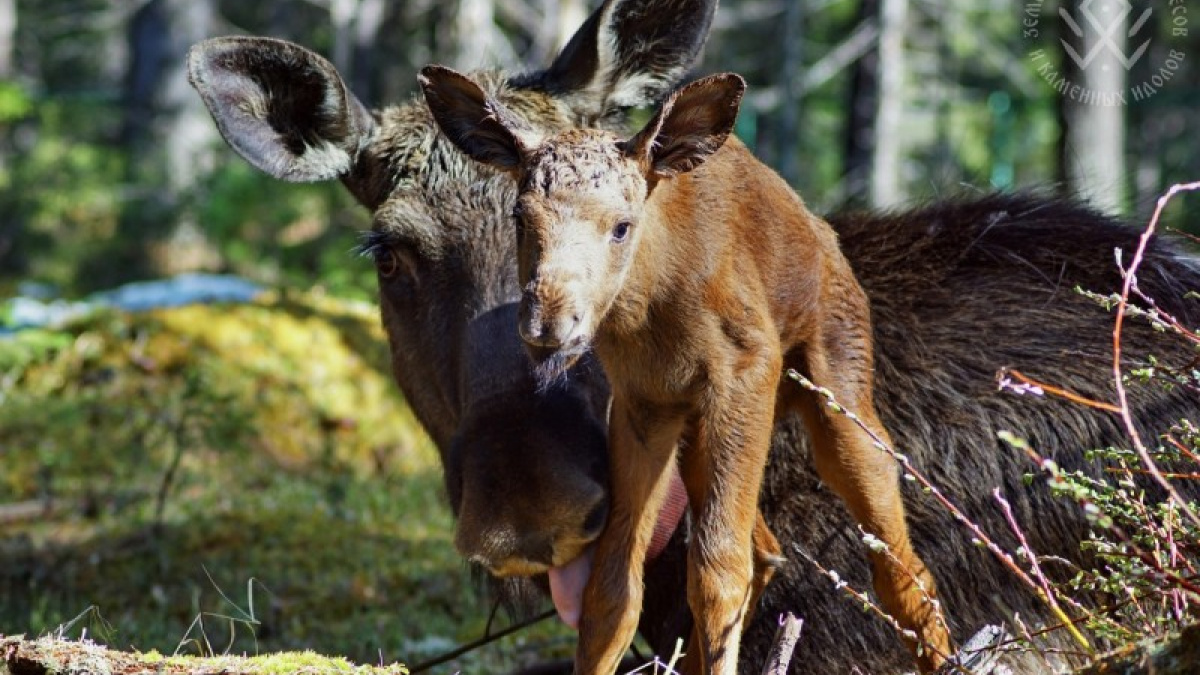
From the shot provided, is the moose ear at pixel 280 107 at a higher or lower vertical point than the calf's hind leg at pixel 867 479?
higher

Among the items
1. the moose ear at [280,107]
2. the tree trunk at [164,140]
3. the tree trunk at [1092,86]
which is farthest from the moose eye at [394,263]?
the tree trunk at [164,140]

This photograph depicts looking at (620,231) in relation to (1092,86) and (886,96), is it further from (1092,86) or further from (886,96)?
(886,96)

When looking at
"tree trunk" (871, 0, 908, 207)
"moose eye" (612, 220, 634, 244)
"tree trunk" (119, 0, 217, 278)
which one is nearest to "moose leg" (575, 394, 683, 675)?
"moose eye" (612, 220, 634, 244)

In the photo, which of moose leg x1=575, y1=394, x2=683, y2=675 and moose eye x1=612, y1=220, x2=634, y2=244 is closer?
moose eye x1=612, y1=220, x2=634, y2=244

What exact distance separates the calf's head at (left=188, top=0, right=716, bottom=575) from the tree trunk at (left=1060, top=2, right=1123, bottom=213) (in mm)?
7112

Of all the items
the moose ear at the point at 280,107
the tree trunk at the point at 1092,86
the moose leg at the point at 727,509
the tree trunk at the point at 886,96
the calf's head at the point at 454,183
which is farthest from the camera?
the tree trunk at the point at 886,96

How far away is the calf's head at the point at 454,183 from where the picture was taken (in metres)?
3.88

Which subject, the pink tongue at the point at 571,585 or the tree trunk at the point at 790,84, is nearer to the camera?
the pink tongue at the point at 571,585

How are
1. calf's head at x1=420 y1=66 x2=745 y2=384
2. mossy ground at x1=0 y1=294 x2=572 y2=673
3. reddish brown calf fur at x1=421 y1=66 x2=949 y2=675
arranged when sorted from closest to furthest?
calf's head at x1=420 y1=66 x2=745 y2=384
reddish brown calf fur at x1=421 y1=66 x2=949 y2=675
mossy ground at x1=0 y1=294 x2=572 y2=673

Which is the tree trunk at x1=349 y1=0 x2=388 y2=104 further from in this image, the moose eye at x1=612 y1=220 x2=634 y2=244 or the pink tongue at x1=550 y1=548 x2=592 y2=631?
the moose eye at x1=612 y1=220 x2=634 y2=244

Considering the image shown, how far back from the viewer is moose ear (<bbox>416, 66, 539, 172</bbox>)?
116 inches

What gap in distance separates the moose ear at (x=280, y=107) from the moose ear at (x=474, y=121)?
190 centimetres

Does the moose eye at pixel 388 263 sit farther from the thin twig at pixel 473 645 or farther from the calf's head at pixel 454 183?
the thin twig at pixel 473 645

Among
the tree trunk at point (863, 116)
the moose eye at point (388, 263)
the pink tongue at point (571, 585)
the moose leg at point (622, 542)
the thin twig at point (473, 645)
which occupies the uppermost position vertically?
the moose eye at point (388, 263)
